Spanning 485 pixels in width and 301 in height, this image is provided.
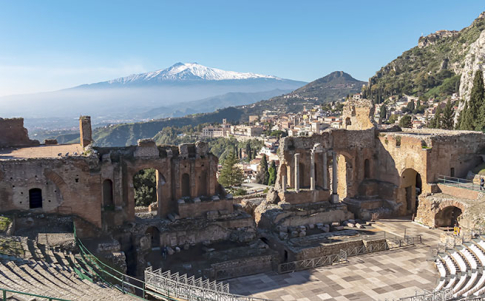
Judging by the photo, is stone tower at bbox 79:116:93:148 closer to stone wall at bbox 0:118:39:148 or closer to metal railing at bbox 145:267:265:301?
stone wall at bbox 0:118:39:148

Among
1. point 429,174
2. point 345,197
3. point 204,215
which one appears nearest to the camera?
point 204,215

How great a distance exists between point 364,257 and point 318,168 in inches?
346

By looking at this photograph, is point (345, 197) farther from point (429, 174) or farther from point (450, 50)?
point (450, 50)

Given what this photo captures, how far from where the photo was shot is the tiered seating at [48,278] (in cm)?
1418

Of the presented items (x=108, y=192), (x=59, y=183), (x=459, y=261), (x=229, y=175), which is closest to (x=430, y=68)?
(x=229, y=175)

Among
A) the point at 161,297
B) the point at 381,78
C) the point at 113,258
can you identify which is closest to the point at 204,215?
the point at 113,258

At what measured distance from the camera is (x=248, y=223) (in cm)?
2745

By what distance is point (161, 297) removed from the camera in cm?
1798

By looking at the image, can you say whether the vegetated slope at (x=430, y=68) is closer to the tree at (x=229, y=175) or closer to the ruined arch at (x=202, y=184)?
the tree at (x=229, y=175)

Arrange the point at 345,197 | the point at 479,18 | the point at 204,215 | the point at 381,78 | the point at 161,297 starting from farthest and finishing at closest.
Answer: the point at 381,78 → the point at 479,18 → the point at 345,197 → the point at 204,215 → the point at 161,297

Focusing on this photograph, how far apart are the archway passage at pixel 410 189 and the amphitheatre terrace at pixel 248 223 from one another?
10 cm

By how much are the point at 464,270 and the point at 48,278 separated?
61.4 ft

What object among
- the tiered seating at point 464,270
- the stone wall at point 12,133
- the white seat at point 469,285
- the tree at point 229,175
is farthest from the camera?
the tree at point 229,175

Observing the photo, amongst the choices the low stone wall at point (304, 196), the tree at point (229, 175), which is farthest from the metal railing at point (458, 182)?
the tree at point (229, 175)
